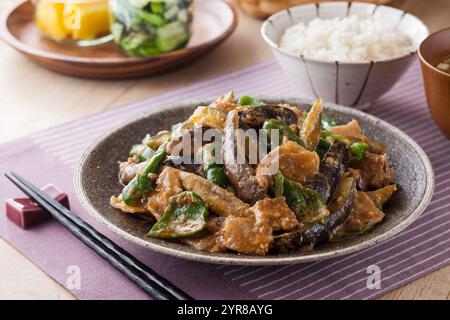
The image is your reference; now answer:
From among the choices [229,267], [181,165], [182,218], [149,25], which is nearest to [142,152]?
[181,165]

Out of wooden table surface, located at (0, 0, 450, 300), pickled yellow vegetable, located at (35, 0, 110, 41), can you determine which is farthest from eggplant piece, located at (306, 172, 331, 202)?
pickled yellow vegetable, located at (35, 0, 110, 41)

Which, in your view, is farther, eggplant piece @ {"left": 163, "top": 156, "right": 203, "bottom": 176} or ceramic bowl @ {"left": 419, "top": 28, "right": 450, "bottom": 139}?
ceramic bowl @ {"left": 419, "top": 28, "right": 450, "bottom": 139}

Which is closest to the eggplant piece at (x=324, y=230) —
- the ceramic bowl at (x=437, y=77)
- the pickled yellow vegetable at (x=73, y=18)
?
the ceramic bowl at (x=437, y=77)

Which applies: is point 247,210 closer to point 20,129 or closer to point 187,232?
point 187,232

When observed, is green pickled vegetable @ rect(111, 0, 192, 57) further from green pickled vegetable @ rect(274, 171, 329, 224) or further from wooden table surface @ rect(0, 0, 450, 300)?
green pickled vegetable @ rect(274, 171, 329, 224)

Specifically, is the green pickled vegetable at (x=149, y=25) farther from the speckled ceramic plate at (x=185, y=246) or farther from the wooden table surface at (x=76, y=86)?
the speckled ceramic plate at (x=185, y=246)

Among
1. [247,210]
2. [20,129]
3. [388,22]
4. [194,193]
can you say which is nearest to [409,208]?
[247,210]
